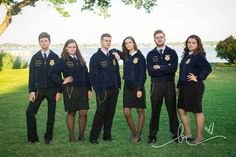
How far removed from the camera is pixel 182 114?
7379 mm

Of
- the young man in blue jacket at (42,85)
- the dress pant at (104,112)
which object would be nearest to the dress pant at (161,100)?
the dress pant at (104,112)

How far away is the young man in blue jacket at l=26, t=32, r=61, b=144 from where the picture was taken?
289 inches

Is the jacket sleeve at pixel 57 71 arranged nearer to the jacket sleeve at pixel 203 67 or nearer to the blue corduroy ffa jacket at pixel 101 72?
the blue corduroy ffa jacket at pixel 101 72

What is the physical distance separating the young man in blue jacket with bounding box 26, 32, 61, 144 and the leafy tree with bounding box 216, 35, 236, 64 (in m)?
23.5

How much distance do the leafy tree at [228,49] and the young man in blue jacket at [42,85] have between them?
23.5 meters

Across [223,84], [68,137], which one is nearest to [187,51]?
[68,137]

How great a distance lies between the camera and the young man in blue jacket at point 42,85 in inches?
289

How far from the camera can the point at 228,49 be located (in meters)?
29.0

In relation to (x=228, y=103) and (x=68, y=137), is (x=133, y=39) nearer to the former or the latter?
(x=68, y=137)

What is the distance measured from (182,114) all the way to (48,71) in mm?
2751

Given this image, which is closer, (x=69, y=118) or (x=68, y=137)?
(x=69, y=118)

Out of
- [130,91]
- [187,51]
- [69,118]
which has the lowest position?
[69,118]

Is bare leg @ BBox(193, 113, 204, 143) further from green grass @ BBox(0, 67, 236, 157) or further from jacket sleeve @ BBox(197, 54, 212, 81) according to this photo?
jacket sleeve @ BBox(197, 54, 212, 81)

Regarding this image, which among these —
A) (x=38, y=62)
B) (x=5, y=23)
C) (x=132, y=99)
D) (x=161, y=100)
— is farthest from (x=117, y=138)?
(x=5, y=23)
